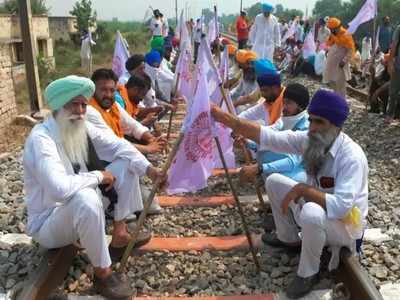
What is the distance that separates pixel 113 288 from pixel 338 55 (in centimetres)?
805

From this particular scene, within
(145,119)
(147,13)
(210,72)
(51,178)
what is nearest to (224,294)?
(51,178)

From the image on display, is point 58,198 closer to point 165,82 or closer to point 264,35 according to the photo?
point 165,82

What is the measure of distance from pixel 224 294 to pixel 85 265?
46.2 inches

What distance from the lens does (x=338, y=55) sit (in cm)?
1006

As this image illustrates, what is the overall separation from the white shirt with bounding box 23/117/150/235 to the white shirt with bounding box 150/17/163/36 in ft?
52.6

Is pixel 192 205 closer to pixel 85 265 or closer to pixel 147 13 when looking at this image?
pixel 85 265

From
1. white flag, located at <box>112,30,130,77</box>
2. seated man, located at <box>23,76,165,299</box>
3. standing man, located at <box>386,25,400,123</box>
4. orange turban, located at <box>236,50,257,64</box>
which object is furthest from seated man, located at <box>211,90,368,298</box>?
white flag, located at <box>112,30,130,77</box>

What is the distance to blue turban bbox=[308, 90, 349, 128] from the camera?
3404mm

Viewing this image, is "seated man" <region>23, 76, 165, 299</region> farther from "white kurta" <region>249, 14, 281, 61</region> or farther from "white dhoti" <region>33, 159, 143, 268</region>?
"white kurta" <region>249, 14, 281, 61</region>

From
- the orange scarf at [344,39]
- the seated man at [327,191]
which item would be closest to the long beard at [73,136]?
the seated man at [327,191]

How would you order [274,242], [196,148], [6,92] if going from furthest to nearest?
[6,92]
[274,242]
[196,148]

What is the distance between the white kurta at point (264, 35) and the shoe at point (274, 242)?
30.2ft

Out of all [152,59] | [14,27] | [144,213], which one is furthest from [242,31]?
[14,27]

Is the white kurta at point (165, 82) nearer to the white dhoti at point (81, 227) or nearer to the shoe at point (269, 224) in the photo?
the shoe at point (269, 224)
